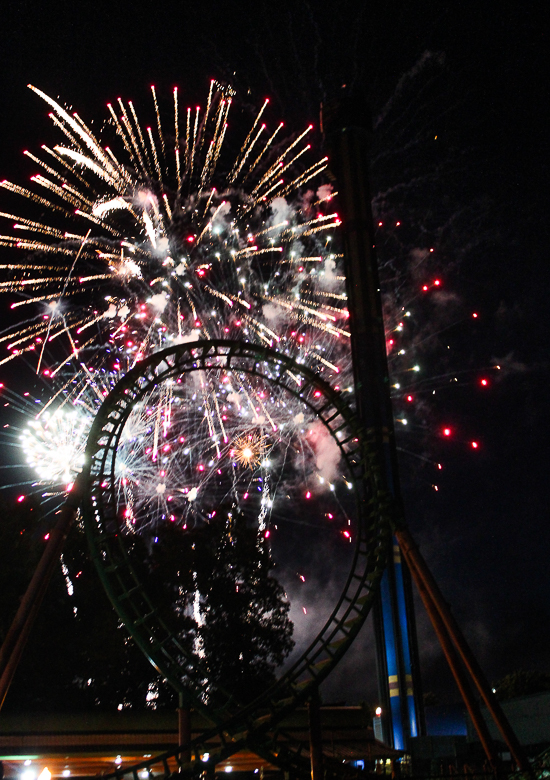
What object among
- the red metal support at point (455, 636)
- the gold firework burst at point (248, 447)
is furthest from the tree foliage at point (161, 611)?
the red metal support at point (455, 636)

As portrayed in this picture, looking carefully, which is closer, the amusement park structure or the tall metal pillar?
the amusement park structure

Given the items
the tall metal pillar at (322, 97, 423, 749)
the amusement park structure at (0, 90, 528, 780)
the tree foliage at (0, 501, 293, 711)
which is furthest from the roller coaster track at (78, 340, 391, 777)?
the tree foliage at (0, 501, 293, 711)

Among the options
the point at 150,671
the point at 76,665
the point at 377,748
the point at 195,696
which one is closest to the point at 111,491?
the point at 195,696

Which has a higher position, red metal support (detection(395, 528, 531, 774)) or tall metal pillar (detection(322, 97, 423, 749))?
tall metal pillar (detection(322, 97, 423, 749))

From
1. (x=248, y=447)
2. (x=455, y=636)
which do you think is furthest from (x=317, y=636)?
(x=248, y=447)

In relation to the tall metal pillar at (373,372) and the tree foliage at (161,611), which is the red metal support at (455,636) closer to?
the tall metal pillar at (373,372)

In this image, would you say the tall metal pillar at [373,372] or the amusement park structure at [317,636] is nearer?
the amusement park structure at [317,636]

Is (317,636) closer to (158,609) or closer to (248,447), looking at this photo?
(158,609)

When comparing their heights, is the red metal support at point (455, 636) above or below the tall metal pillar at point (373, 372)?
below

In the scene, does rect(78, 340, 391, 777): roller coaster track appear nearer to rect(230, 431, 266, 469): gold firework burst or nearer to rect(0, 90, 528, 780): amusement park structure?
rect(0, 90, 528, 780): amusement park structure
